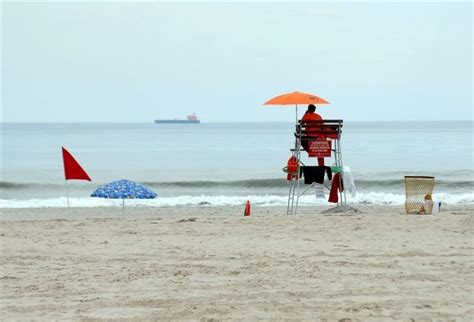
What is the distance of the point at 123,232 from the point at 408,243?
3.53 meters

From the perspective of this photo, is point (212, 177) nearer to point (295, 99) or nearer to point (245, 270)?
point (295, 99)

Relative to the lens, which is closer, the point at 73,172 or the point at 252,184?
the point at 73,172

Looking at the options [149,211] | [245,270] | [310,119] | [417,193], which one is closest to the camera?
[245,270]

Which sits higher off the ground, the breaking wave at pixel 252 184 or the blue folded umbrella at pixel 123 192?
the blue folded umbrella at pixel 123 192

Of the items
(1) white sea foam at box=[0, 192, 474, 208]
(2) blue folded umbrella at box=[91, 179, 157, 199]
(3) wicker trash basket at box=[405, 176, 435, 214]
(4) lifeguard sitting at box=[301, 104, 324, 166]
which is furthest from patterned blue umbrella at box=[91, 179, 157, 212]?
(1) white sea foam at box=[0, 192, 474, 208]

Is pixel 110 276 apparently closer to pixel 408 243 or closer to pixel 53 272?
pixel 53 272

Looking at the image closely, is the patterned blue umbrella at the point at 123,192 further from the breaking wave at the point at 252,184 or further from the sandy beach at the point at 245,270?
the breaking wave at the point at 252,184

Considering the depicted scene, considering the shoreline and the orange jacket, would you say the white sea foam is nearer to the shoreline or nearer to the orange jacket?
the shoreline

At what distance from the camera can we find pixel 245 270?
6.70 meters

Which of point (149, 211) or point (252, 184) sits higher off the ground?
point (149, 211)

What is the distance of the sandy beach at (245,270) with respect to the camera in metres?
5.39

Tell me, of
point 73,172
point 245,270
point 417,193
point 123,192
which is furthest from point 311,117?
point 245,270

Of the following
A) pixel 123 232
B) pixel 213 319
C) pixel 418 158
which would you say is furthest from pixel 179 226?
pixel 418 158

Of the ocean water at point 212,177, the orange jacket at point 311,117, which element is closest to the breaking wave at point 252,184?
the ocean water at point 212,177
